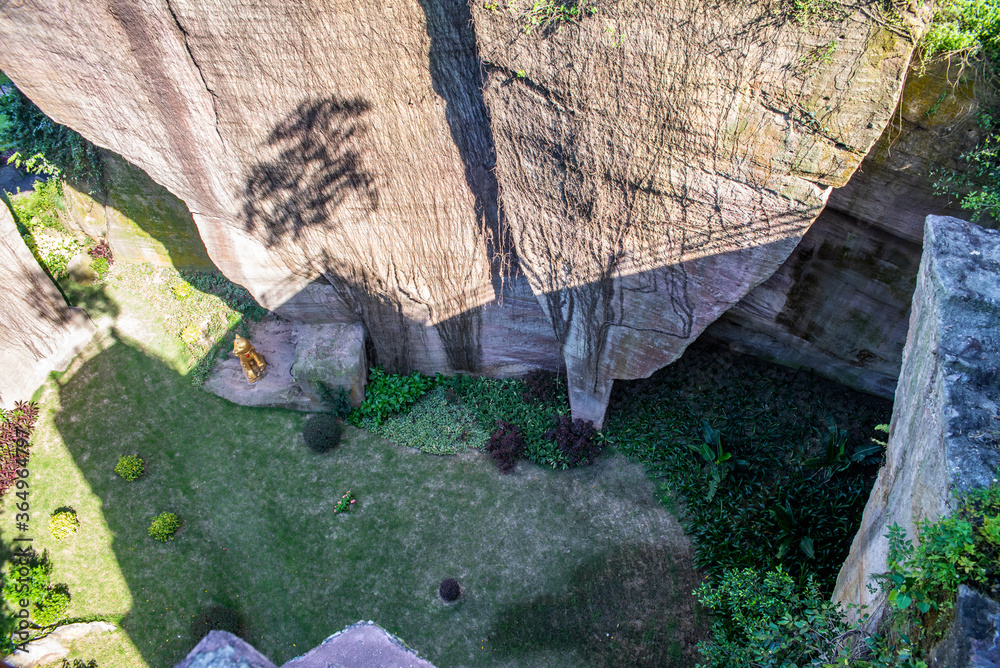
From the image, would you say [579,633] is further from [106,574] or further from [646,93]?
[106,574]

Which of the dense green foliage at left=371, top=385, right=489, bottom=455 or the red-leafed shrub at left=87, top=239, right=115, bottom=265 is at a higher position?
the red-leafed shrub at left=87, top=239, right=115, bottom=265

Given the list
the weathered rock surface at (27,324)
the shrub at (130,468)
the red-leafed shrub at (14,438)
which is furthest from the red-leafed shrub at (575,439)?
Result: the weathered rock surface at (27,324)

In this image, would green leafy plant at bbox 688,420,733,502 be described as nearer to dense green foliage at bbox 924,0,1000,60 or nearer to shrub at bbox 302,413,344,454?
dense green foliage at bbox 924,0,1000,60

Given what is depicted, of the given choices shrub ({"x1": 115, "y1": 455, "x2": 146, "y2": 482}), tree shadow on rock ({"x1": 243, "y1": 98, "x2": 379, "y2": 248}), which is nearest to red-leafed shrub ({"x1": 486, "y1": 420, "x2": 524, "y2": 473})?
tree shadow on rock ({"x1": 243, "y1": 98, "x2": 379, "y2": 248})

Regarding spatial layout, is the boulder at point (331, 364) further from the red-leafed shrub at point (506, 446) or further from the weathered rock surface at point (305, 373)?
the red-leafed shrub at point (506, 446)

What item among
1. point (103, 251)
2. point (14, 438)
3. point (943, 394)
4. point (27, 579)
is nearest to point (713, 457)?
point (943, 394)

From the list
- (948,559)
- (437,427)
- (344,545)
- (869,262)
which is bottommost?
(344,545)

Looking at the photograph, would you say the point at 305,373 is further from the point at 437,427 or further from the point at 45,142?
the point at 45,142
